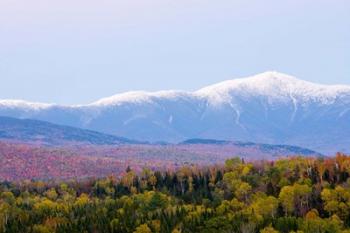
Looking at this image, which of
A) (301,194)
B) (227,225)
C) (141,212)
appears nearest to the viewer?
(227,225)

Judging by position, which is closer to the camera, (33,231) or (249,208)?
(33,231)

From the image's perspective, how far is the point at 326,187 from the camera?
199m

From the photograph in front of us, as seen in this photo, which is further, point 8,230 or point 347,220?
point 347,220

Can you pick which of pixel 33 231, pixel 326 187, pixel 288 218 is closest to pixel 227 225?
pixel 288 218

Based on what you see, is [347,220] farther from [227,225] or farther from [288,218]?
[227,225]

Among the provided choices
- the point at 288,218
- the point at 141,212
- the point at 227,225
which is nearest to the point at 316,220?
the point at 288,218

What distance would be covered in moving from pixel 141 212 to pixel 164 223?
19.7 m

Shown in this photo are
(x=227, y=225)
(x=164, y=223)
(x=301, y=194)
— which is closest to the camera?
(x=227, y=225)

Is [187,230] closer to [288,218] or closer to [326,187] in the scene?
[288,218]

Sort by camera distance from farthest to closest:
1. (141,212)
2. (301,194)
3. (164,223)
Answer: (301,194) → (141,212) → (164,223)

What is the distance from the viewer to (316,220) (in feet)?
506

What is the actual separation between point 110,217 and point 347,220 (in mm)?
55743

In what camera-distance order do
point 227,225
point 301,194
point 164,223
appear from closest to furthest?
1. point 227,225
2. point 164,223
3. point 301,194

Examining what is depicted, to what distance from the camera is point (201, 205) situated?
19362 cm
